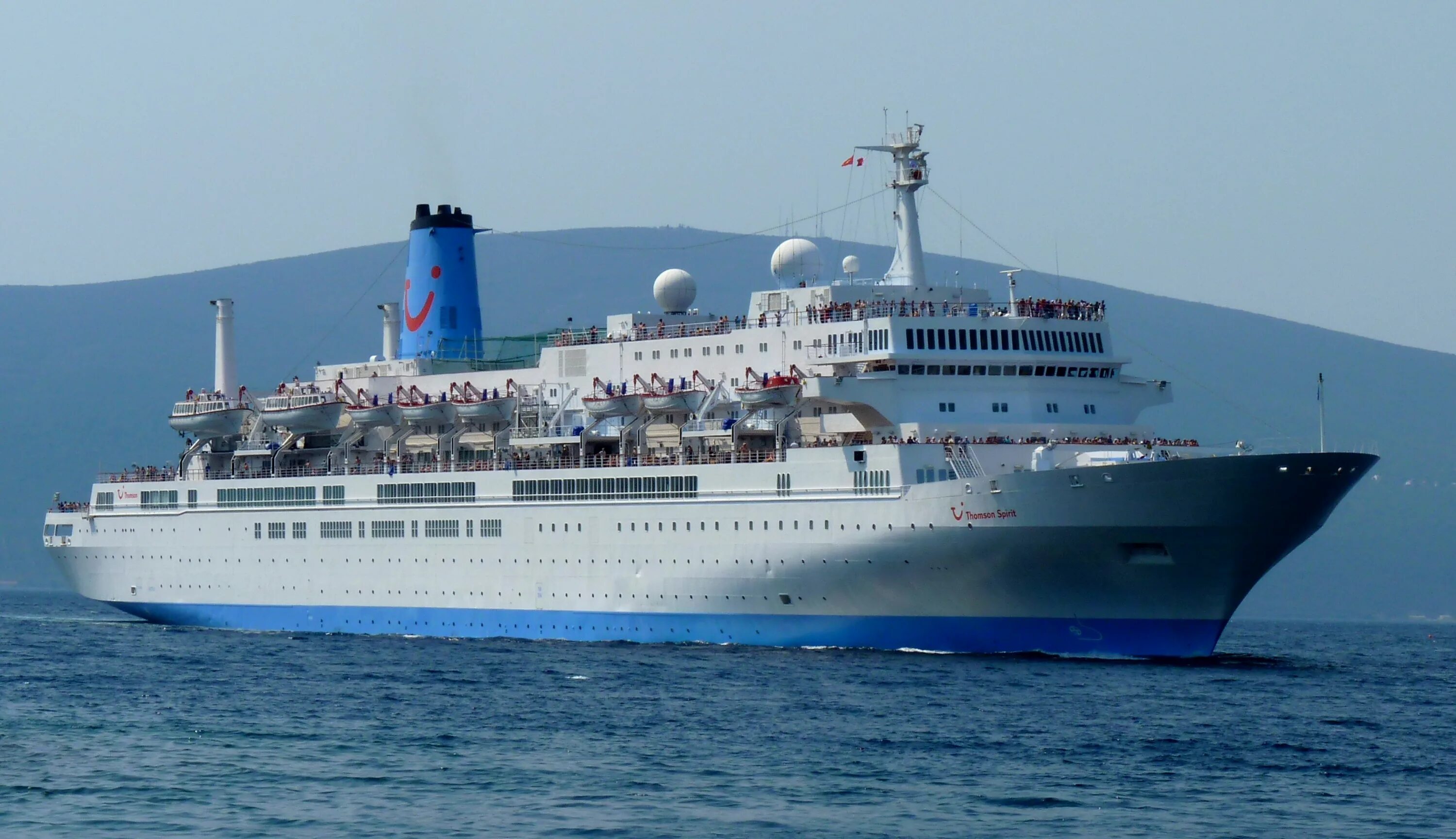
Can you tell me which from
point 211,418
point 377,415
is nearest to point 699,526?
point 377,415

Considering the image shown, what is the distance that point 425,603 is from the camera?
57.7 meters

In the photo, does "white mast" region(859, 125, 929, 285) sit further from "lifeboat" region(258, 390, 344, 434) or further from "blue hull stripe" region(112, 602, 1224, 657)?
"lifeboat" region(258, 390, 344, 434)

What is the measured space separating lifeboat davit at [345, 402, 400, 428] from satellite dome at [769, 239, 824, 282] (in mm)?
13627

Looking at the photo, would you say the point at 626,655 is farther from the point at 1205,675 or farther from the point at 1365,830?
the point at 1365,830

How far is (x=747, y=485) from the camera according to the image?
49.5 meters

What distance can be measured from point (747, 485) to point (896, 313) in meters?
5.68

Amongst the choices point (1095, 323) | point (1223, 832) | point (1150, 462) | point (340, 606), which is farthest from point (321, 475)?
point (1223, 832)

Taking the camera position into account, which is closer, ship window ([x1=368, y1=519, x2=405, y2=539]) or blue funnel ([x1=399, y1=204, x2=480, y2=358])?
ship window ([x1=368, y1=519, x2=405, y2=539])

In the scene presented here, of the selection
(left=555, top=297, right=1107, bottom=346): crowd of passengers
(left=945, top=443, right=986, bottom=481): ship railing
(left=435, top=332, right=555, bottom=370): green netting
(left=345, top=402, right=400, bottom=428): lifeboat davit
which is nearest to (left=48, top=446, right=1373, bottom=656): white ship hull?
(left=945, top=443, right=986, bottom=481): ship railing

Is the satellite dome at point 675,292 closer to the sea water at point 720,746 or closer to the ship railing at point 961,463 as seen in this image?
the sea water at point 720,746

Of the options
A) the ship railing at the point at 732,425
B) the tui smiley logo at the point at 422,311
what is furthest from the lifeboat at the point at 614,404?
the tui smiley logo at the point at 422,311

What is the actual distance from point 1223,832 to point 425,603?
34.8 m

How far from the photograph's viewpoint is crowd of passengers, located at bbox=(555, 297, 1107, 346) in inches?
1964

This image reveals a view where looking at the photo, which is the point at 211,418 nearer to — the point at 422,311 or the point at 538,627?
the point at 422,311
